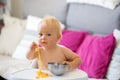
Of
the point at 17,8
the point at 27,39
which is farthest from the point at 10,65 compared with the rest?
the point at 17,8

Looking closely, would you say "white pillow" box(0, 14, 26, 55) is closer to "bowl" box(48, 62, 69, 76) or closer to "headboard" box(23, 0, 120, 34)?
"headboard" box(23, 0, 120, 34)

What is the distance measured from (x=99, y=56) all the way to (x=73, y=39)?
1.11 ft

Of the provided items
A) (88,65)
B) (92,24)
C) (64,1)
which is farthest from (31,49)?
(64,1)

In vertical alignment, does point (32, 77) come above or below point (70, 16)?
below

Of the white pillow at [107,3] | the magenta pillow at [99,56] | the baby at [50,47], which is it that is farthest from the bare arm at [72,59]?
the white pillow at [107,3]

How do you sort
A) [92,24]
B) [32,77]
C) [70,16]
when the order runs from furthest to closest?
1. [70,16]
2. [92,24]
3. [32,77]

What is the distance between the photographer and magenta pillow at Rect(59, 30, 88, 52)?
2.14 meters

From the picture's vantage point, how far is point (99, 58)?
1900 millimetres

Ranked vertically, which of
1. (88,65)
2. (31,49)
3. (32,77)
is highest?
(31,49)

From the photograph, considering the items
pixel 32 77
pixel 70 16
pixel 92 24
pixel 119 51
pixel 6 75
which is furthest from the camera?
pixel 70 16

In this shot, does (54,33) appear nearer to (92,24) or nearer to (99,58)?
(99,58)

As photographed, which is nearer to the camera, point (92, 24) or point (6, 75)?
point (6, 75)

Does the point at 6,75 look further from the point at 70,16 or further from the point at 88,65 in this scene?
the point at 70,16

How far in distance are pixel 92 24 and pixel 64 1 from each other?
44 cm
